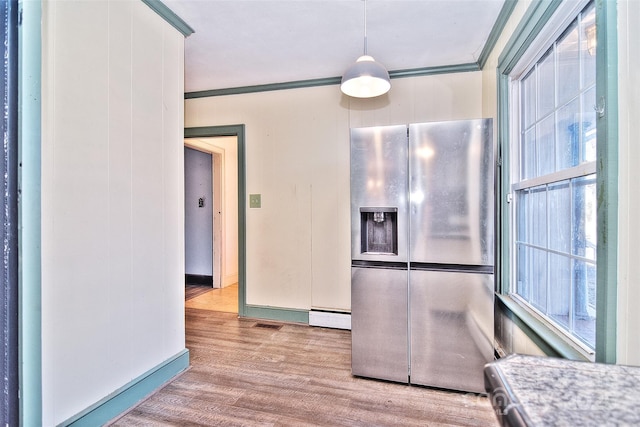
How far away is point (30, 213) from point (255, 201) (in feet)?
7.15

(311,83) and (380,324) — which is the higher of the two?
(311,83)

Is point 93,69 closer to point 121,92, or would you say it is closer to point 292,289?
point 121,92

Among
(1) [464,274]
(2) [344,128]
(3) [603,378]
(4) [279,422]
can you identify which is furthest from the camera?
(2) [344,128]

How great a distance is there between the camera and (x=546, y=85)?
1.78 m

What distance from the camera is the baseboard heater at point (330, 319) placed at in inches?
125

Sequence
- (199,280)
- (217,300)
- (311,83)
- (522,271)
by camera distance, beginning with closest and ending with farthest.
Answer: (522,271) < (311,83) < (217,300) < (199,280)

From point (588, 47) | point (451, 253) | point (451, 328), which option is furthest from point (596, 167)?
point (451, 328)

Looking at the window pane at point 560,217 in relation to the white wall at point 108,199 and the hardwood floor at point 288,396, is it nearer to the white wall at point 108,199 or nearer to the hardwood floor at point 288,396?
the hardwood floor at point 288,396

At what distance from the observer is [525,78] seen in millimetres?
2096

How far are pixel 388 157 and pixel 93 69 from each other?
5.84 ft

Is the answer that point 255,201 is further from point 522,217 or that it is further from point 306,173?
point 522,217

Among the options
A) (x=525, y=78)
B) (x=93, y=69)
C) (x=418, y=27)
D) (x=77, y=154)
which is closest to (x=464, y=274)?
(x=525, y=78)

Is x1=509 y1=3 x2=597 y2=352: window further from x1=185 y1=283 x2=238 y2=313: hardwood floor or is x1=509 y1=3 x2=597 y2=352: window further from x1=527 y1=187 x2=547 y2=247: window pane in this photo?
x1=185 y1=283 x2=238 y2=313: hardwood floor

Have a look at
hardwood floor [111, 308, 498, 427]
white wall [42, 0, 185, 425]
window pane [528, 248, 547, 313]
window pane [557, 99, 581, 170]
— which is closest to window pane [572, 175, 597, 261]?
window pane [557, 99, 581, 170]
